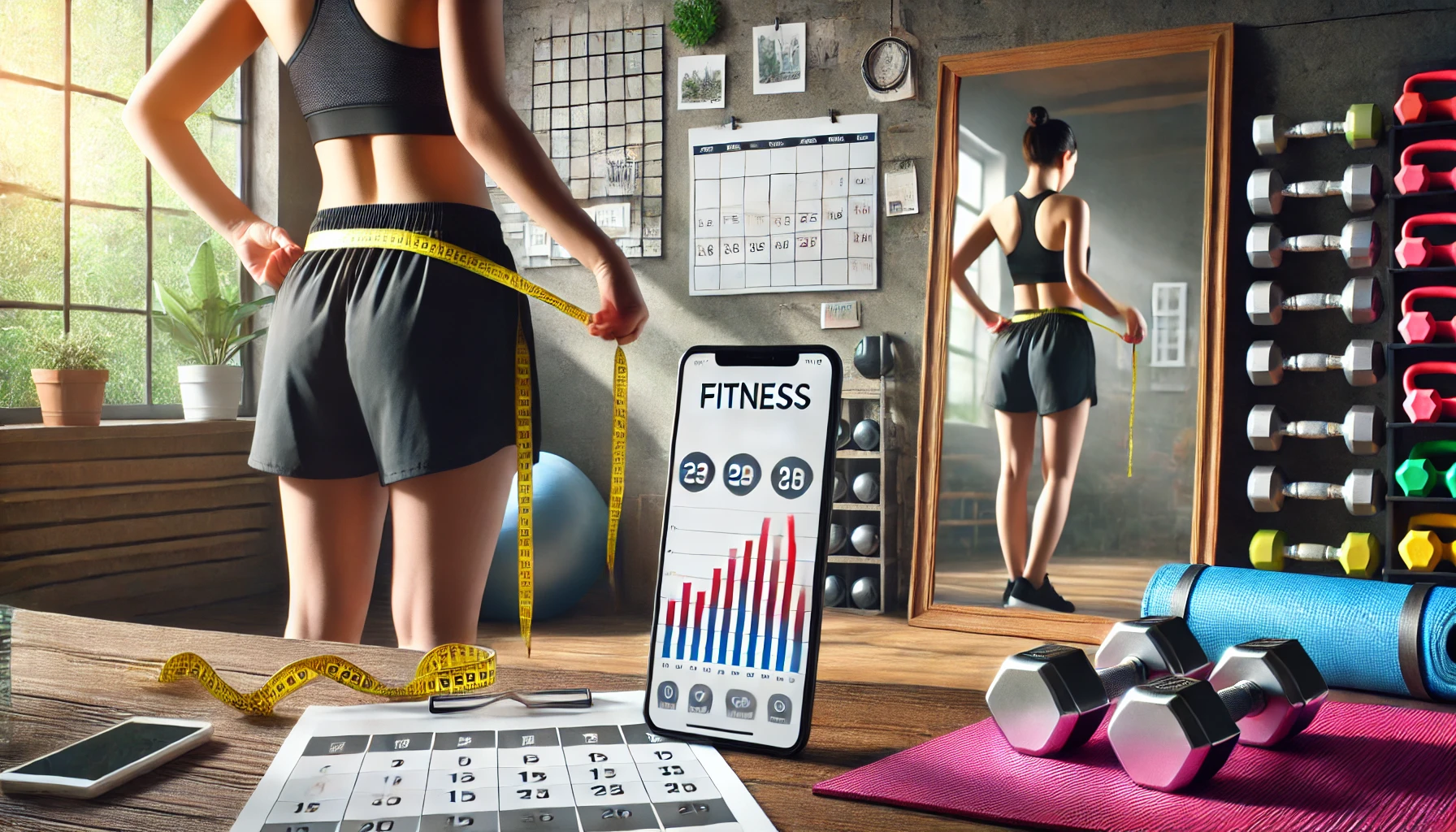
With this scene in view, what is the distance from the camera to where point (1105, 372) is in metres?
3.58

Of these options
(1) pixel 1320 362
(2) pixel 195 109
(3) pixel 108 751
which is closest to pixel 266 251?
(2) pixel 195 109

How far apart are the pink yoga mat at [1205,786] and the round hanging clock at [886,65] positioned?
3.58 m

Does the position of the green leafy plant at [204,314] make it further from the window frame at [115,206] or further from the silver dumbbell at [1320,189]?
the silver dumbbell at [1320,189]

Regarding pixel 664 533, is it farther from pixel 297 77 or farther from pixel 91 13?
pixel 91 13

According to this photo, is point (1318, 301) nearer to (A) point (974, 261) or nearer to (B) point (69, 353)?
(A) point (974, 261)

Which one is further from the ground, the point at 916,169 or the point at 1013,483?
the point at 916,169

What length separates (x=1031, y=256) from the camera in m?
3.71

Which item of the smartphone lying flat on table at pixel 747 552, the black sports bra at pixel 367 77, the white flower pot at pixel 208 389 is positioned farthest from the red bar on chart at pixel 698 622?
the white flower pot at pixel 208 389

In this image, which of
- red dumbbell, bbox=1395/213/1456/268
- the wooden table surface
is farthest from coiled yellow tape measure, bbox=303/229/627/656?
red dumbbell, bbox=1395/213/1456/268

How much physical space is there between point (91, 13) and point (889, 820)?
14.3 feet

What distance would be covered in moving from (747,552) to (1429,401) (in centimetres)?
314

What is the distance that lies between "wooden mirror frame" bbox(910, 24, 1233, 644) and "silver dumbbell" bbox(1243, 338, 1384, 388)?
129 mm

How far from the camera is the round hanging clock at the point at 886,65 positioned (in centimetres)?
388

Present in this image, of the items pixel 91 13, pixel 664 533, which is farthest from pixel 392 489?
pixel 91 13
